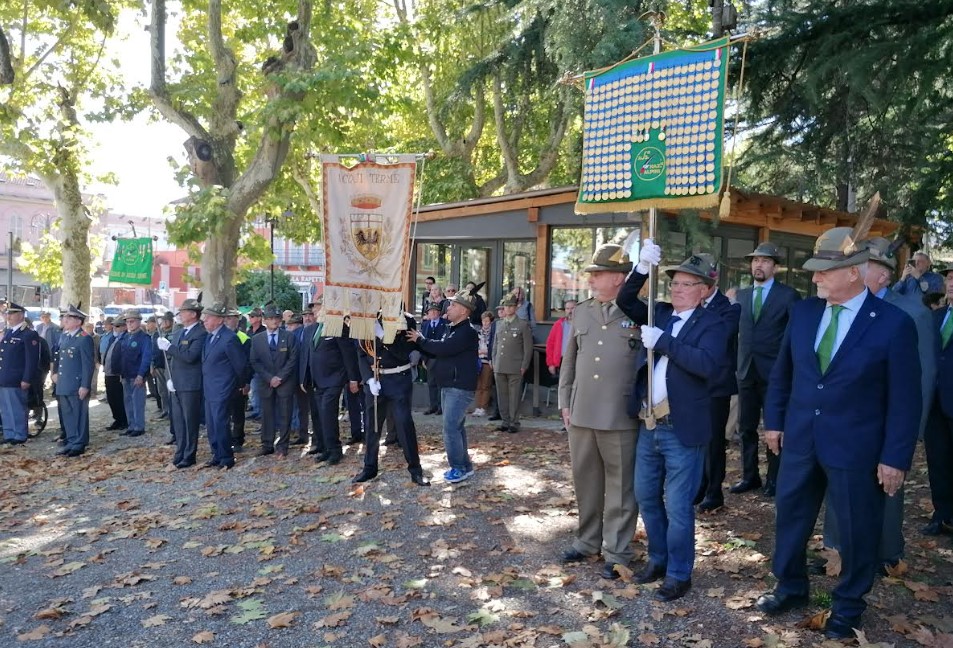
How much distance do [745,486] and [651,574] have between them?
265 cm

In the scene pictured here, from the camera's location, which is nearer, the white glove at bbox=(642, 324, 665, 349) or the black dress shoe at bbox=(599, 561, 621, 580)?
the white glove at bbox=(642, 324, 665, 349)

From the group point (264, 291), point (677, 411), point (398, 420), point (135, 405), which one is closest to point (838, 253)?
point (677, 411)

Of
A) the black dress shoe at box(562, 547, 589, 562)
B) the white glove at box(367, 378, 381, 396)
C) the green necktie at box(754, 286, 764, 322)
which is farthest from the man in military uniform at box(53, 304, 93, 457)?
the green necktie at box(754, 286, 764, 322)

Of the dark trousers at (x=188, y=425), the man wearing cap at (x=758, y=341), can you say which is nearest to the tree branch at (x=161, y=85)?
the dark trousers at (x=188, y=425)

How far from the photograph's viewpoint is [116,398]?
13539 mm

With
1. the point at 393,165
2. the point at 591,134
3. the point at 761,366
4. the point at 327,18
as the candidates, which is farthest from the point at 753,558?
the point at 327,18

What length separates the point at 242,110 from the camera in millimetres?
22219

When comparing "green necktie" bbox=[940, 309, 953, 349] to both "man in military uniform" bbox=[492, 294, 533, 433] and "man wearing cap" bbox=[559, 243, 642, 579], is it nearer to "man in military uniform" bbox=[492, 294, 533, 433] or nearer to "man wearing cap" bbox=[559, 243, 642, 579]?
"man wearing cap" bbox=[559, 243, 642, 579]

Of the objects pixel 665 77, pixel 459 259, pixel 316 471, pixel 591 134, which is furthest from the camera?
pixel 459 259

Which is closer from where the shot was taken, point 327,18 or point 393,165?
point 393,165

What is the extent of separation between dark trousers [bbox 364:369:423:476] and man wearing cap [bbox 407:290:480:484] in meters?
0.35

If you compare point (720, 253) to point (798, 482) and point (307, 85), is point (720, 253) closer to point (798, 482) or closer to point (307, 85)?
point (307, 85)

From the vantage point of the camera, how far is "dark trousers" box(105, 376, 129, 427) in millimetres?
13453

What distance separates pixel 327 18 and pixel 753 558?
1462 cm
